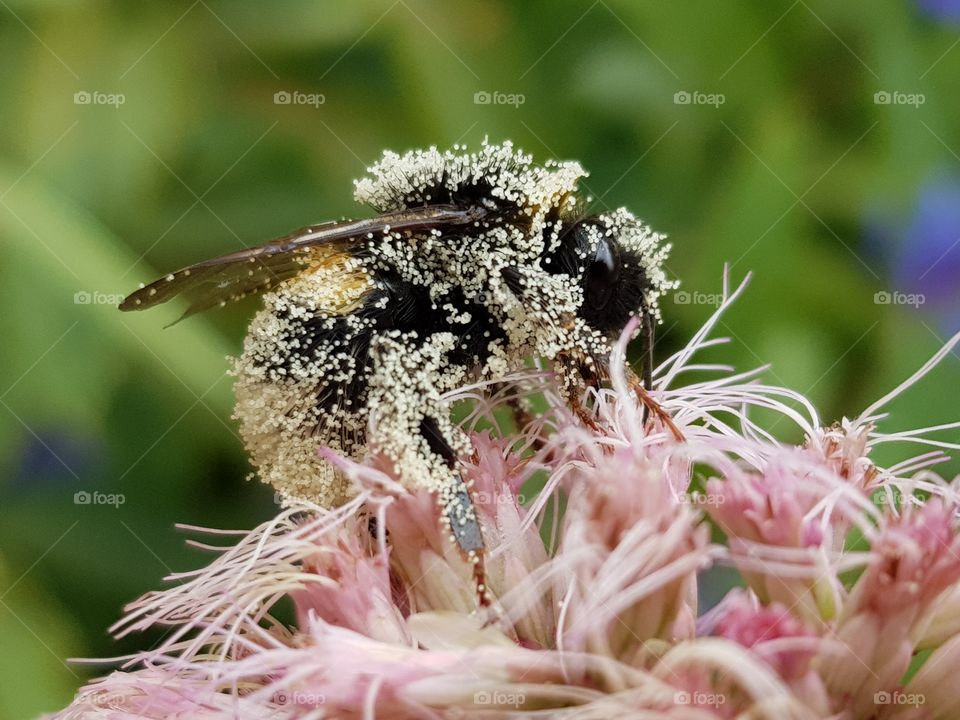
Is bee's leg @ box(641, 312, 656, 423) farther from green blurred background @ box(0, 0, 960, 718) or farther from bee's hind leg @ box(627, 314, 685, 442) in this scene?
green blurred background @ box(0, 0, 960, 718)

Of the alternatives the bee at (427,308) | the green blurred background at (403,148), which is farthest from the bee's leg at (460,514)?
the green blurred background at (403,148)

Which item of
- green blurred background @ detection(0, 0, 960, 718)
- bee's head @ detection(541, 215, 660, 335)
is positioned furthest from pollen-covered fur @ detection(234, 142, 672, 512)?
green blurred background @ detection(0, 0, 960, 718)

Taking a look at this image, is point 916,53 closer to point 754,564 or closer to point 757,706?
point 754,564

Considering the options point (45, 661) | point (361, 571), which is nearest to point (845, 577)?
point (361, 571)

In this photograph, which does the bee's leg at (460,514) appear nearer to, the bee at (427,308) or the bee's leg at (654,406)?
the bee at (427,308)

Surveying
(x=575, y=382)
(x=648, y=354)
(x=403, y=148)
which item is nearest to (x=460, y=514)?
(x=575, y=382)
